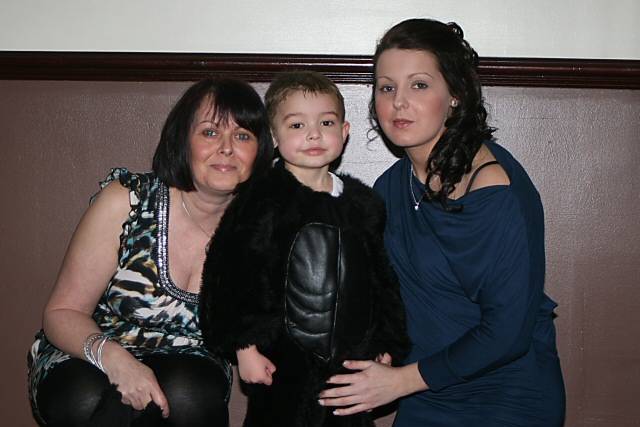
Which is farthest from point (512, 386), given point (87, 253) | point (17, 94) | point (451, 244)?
point (17, 94)

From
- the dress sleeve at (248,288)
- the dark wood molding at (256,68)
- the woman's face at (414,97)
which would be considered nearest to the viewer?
the dress sleeve at (248,288)

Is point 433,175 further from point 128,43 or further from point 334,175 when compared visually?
point 128,43

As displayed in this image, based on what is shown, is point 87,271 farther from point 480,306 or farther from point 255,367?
point 480,306

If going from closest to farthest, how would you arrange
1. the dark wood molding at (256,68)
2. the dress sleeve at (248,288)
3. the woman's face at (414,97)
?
the dress sleeve at (248,288), the woman's face at (414,97), the dark wood molding at (256,68)

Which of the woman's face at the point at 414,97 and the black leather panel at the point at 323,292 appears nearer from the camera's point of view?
the black leather panel at the point at 323,292

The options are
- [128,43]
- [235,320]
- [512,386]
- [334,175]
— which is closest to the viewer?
[235,320]

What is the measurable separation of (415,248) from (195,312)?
0.52 m

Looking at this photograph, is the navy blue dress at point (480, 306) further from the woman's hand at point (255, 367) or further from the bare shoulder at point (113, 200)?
the bare shoulder at point (113, 200)

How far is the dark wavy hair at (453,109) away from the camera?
5.51 feet

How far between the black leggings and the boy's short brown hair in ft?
1.90

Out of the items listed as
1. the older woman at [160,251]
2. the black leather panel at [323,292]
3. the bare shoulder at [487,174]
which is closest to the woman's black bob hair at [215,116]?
the older woman at [160,251]

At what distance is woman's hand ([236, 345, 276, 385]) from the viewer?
1573 mm

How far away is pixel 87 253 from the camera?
1.74 meters

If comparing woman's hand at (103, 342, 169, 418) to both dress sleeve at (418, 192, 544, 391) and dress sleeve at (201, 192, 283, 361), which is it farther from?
dress sleeve at (418, 192, 544, 391)
